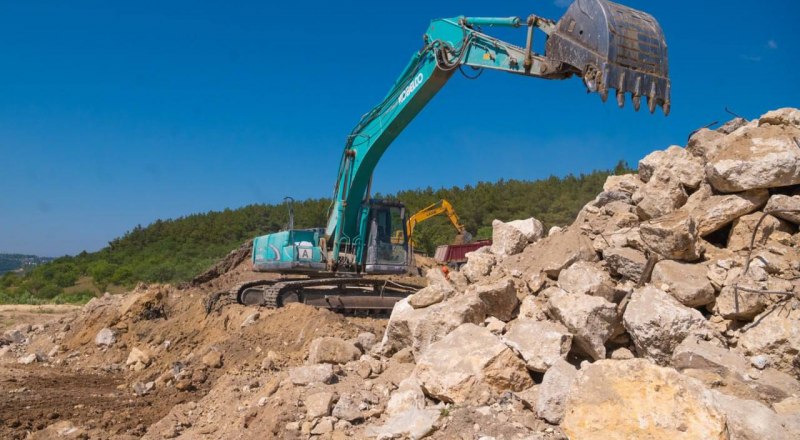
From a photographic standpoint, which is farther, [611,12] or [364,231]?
[364,231]

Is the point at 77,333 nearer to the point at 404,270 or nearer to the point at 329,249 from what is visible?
the point at 329,249

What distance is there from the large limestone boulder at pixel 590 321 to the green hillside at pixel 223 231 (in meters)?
30.3

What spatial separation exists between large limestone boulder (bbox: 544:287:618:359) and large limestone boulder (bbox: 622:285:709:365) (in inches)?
7.7

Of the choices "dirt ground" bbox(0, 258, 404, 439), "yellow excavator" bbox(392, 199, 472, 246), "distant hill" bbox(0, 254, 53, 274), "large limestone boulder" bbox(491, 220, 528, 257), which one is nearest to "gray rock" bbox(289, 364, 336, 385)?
"dirt ground" bbox(0, 258, 404, 439)

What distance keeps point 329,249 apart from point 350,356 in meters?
6.11

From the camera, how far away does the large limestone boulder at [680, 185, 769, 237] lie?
5.84m

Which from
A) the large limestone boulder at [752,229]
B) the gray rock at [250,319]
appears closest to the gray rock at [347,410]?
the large limestone boulder at [752,229]

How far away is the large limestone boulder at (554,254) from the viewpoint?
618 cm

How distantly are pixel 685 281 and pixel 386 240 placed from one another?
725 centimetres

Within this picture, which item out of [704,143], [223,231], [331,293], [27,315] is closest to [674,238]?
[704,143]

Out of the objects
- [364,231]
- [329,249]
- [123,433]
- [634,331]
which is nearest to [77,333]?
[329,249]

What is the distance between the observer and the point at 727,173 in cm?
586

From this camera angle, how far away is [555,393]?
4.37 m

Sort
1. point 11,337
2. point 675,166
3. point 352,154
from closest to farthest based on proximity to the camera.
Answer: point 675,166, point 352,154, point 11,337
